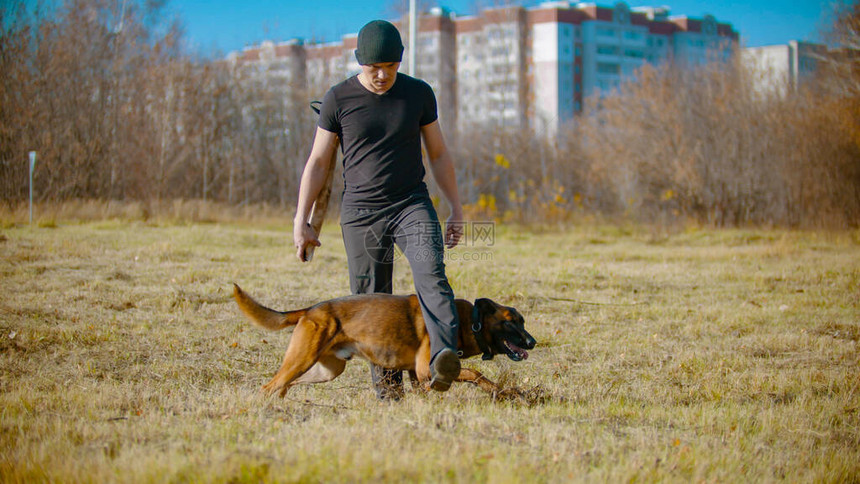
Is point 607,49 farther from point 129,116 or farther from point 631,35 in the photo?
point 129,116

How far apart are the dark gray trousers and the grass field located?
1.77 feet

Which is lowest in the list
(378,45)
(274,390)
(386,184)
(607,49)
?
(274,390)

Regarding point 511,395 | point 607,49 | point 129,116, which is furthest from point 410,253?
point 607,49

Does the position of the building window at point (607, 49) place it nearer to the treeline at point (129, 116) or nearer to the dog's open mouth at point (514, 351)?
the treeline at point (129, 116)

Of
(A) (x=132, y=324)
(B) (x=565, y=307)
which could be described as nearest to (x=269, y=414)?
(A) (x=132, y=324)

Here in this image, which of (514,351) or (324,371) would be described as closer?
(514,351)

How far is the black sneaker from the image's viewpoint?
4180mm

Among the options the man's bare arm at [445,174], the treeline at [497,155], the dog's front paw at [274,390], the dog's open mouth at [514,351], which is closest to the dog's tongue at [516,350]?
the dog's open mouth at [514,351]

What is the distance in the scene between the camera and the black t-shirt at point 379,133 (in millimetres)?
4461

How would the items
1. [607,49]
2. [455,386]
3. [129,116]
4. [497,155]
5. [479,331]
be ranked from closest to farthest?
[479,331], [455,386], [497,155], [129,116], [607,49]

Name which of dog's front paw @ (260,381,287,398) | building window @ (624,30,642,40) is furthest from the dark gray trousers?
building window @ (624,30,642,40)

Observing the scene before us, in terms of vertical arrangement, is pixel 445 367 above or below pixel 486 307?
below

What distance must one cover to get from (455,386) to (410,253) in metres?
1.22

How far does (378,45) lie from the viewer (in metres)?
4.23
